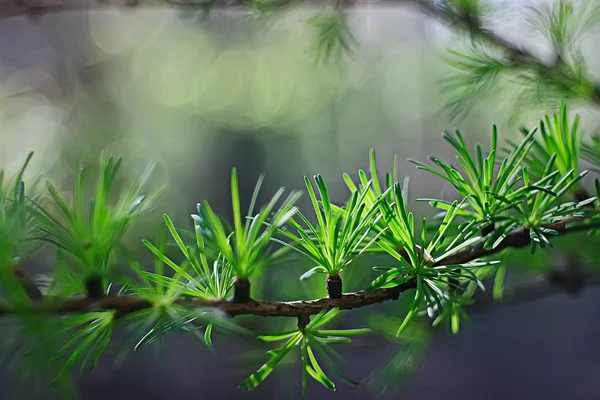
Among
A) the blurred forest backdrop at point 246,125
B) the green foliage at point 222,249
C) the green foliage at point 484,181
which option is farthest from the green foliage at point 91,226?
the blurred forest backdrop at point 246,125

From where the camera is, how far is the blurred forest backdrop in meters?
1.12

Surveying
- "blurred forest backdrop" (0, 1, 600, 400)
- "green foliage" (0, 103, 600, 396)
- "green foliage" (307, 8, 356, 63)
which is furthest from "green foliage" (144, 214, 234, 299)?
"blurred forest backdrop" (0, 1, 600, 400)

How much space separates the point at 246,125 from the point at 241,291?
141 centimetres

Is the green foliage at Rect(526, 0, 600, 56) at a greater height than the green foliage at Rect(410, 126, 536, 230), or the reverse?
the green foliage at Rect(526, 0, 600, 56)

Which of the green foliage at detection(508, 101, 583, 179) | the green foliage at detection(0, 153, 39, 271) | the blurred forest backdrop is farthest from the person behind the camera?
the blurred forest backdrop

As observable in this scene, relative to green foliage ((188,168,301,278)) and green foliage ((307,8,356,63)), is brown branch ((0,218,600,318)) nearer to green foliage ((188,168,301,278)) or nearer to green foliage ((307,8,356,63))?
green foliage ((188,168,301,278))

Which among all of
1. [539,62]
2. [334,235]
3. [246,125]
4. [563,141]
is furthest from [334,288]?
[246,125]

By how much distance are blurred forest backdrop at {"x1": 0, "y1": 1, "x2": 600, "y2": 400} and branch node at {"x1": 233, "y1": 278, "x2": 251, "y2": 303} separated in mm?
783

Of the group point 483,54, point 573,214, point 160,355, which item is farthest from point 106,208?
point 483,54

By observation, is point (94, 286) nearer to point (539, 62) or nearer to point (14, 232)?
point (14, 232)

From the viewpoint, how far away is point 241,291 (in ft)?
0.65

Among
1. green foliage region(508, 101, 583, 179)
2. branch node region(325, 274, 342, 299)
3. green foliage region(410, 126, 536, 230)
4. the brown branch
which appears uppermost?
green foliage region(508, 101, 583, 179)

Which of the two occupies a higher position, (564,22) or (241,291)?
(564,22)

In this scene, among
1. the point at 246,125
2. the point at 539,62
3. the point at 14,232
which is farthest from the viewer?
the point at 246,125
